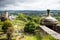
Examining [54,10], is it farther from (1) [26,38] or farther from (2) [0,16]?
(2) [0,16]

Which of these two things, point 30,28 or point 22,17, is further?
point 22,17

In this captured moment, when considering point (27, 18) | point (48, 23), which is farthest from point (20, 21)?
point (48, 23)

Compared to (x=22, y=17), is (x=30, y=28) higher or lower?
lower

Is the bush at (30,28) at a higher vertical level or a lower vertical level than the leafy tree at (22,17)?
lower

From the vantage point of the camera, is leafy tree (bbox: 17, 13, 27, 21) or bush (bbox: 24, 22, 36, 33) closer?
bush (bbox: 24, 22, 36, 33)

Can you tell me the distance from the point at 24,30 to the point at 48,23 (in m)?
0.96

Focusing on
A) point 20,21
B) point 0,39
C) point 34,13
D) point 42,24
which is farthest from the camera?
point 20,21

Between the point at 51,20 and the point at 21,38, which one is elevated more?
the point at 51,20

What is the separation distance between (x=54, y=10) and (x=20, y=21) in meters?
1.44

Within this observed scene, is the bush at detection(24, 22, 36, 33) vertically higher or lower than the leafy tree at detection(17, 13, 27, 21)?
lower

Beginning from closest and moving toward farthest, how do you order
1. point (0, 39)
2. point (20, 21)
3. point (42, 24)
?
point (0, 39), point (42, 24), point (20, 21)

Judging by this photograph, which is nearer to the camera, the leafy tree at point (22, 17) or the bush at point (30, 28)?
the bush at point (30, 28)

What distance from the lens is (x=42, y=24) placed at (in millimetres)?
4465

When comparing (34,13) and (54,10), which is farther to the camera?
(34,13)
